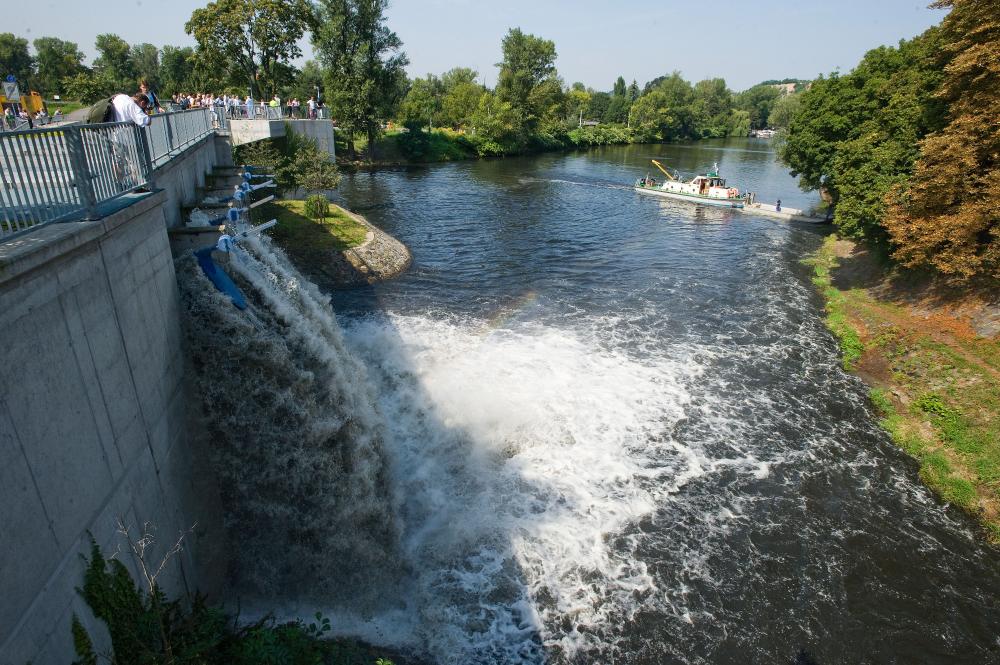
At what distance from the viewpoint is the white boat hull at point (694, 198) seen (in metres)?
A: 40.3

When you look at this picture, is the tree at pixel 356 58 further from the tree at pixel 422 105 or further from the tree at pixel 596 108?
the tree at pixel 596 108

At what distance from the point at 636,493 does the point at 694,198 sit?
35507mm

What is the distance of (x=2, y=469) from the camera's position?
4.77 metres

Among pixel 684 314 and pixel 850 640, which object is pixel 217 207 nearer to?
pixel 850 640

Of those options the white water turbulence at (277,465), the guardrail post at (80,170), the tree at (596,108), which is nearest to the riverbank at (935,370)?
the white water turbulence at (277,465)

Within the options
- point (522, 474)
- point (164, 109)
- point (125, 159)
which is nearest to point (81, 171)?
point (125, 159)

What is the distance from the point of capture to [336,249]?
75.2 ft

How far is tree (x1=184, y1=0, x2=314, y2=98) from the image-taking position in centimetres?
4519

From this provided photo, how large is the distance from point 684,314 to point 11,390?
2004cm

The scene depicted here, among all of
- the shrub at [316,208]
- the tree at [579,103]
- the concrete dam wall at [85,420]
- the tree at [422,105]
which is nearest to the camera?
the concrete dam wall at [85,420]

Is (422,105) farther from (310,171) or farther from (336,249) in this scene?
(336,249)

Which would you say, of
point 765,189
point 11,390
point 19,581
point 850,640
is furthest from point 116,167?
point 765,189

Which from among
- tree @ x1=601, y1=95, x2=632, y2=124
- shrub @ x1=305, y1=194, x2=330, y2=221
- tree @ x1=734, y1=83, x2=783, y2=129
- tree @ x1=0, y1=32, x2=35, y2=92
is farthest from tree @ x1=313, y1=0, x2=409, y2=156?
tree @ x1=734, y1=83, x2=783, y2=129

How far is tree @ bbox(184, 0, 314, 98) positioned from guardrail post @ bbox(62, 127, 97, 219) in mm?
47772
